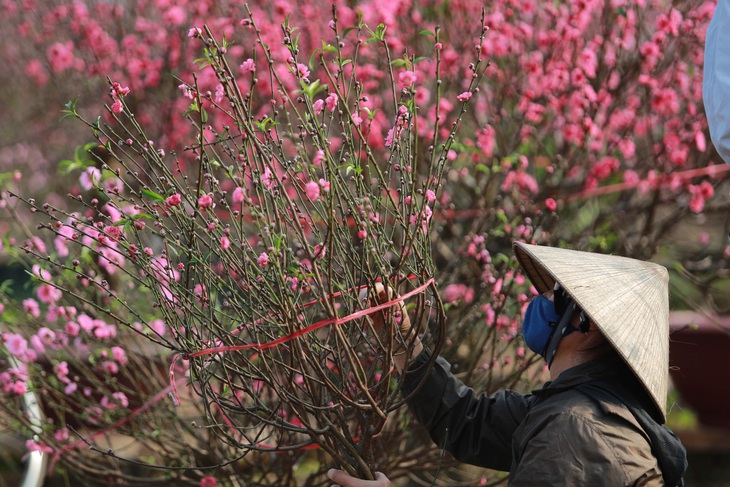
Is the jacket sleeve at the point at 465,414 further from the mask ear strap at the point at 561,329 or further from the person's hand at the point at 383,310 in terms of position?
the mask ear strap at the point at 561,329

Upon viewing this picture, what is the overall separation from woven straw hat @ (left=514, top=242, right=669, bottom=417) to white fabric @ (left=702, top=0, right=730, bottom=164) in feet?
1.31

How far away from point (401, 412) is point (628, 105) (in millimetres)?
2778

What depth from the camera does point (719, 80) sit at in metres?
2.29

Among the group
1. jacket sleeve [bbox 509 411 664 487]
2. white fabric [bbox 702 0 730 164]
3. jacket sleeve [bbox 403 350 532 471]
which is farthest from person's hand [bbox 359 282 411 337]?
white fabric [bbox 702 0 730 164]

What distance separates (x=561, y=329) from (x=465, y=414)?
1.40ft

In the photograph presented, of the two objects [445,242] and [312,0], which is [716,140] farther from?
[312,0]

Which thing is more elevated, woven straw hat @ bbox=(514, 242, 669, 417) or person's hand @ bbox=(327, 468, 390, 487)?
woven straw hat @ bbox=(514, 242, 669, 417)

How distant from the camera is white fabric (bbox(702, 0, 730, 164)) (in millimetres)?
2268

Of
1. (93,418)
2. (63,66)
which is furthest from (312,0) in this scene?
(93,418)

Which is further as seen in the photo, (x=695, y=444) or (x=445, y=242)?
(x=695, y=444)

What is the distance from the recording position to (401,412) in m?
3.26

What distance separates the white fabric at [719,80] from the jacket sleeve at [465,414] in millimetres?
921

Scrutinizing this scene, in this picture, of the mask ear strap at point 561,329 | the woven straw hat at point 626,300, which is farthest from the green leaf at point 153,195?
the mask ear strap at point 561,329

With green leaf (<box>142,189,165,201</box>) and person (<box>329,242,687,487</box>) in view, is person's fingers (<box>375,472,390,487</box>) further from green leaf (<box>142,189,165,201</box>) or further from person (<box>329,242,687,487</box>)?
green leaf (<box>142,189,165,201</box>)
